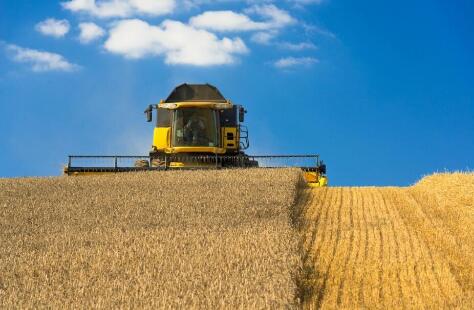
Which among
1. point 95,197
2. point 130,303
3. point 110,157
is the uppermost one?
point 110,157

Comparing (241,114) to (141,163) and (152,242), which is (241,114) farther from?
(152,242)

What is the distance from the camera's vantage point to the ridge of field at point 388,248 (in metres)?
9.29

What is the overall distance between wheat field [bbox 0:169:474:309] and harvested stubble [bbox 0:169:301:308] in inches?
1.0

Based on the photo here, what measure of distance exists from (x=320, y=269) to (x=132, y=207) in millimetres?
5271

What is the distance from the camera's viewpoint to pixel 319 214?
1479 centimetres

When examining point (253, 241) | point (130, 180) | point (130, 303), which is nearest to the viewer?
point (130, 303)

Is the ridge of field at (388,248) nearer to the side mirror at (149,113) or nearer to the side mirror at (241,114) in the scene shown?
the side mirror at (241,114)

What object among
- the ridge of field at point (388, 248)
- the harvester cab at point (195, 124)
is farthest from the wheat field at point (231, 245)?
the harvester cab at point (195, 124)

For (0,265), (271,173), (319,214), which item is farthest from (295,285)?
(271,173)

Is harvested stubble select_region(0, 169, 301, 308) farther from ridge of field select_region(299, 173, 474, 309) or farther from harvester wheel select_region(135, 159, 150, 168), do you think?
harvester wheel select_region(135, 159, 150, 168)

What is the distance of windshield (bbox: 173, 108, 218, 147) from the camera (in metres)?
21.5

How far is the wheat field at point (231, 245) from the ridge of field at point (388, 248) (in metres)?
0.02

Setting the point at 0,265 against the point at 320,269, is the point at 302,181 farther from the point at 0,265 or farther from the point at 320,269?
the point at 0,265

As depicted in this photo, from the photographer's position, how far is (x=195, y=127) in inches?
854
